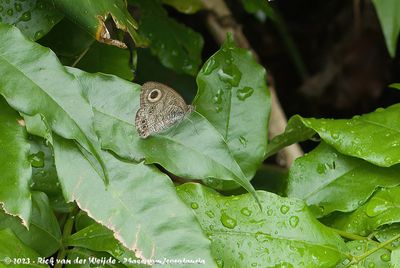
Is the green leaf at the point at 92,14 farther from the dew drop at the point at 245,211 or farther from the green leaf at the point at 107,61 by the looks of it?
the dew drop at the point at 245,211

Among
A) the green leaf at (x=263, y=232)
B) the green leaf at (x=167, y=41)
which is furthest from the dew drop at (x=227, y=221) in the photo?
the green leaf at (x=167, y=41)

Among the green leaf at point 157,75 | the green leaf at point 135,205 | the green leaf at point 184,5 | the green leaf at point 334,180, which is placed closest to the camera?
the green leaf at point 135,205

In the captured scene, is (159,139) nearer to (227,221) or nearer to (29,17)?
(227,221)

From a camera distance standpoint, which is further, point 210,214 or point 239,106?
point 239,106

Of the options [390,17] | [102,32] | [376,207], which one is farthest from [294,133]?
[102,32]

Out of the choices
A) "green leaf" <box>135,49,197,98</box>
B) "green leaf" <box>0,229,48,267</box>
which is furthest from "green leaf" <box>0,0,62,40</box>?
"green leaf" <box>135,49,197,98</box>

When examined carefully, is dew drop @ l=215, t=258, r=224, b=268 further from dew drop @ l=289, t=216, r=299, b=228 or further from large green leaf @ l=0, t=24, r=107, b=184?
large green leaf @ l=0, t=24, r=107, b=184

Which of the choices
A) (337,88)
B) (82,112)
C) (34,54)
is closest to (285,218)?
(82,112)
